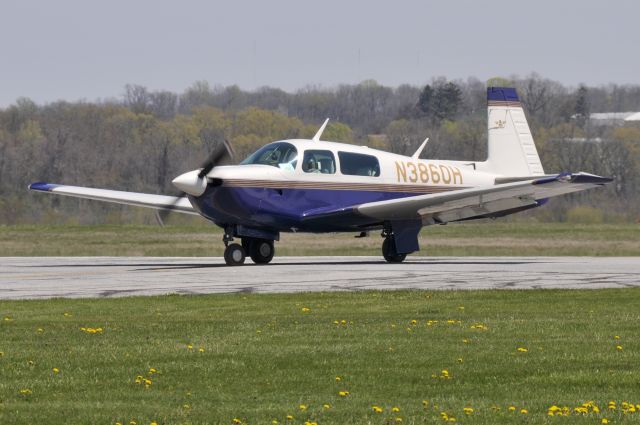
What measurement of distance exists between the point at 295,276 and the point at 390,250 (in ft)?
19.2

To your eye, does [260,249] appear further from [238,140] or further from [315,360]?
[238,140]

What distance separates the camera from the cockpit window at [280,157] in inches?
1139

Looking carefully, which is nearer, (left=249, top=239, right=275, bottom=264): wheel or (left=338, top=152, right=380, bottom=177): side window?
(left=338, top=152, right=380, bottom=177): side window

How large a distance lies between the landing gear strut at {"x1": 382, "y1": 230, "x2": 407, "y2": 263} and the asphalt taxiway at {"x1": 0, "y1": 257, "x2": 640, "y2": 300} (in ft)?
0.85

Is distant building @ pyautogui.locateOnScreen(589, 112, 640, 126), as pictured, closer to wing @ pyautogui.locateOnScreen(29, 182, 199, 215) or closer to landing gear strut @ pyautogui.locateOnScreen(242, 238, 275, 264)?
wing @ pyautogui.locateOnScreen(29, 182, 199, 215)

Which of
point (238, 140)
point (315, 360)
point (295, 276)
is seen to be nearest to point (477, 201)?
point (295, 276)

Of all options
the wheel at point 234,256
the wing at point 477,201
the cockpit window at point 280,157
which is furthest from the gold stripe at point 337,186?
the wheel at point 234,256

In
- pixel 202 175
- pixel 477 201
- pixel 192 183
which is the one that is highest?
pixel 202 175

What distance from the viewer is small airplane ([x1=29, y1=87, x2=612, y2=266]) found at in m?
28.1

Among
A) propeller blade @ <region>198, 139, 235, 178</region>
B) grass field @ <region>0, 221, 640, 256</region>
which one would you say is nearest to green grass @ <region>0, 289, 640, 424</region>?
propeller blade @ <region>198, 139, 235, 178</region>

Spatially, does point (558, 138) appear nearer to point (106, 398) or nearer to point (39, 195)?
point (39, 195)

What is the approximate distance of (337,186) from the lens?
1166 inches

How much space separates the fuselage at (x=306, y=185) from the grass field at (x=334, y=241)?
8.97m

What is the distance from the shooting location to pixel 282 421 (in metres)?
9.95
